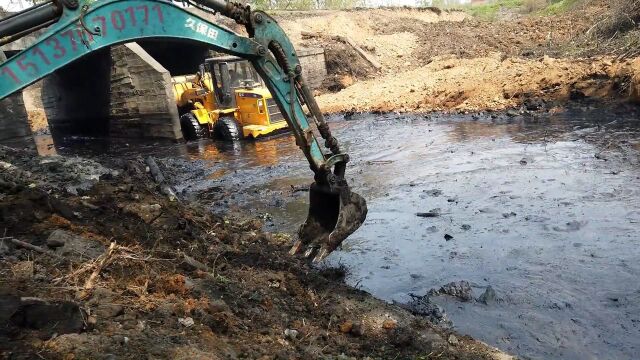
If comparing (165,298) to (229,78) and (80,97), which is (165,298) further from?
(80,97)

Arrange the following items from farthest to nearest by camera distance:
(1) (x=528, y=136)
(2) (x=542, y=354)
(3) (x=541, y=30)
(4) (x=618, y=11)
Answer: (3) (x=541, y=30)
(4) (x=618, y=11)
(1) (x=528, y=136)
(2) (x=542, y=354)

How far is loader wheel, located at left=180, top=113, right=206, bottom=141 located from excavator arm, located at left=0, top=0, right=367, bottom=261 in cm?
1196

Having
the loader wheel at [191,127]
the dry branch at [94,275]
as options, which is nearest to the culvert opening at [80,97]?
the loader wheel at [191,127]

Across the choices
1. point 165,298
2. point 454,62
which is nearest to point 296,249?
point 165,298

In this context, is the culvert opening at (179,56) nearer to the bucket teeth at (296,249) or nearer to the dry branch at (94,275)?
the bucket teeth at (296,249)

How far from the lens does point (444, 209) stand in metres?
7.98

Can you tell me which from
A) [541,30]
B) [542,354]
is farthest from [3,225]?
[541,30]

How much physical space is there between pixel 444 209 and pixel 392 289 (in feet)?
8.92

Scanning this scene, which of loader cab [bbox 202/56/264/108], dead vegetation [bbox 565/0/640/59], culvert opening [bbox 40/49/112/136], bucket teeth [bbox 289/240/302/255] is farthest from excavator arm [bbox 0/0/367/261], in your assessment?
culvert opening [bbox 40/49/112/136]

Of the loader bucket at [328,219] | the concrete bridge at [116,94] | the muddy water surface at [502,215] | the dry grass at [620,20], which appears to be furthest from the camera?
the concrete bridge at [116,94]

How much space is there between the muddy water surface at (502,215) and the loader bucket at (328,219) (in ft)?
2.09

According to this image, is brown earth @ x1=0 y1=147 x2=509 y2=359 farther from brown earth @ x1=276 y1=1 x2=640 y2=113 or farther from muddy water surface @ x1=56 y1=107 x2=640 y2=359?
brown earth @ x1=276 y1=1 x2=640 y2=113

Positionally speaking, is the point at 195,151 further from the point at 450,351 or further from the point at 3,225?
the point at 450,351

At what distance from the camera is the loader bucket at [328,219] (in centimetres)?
547
